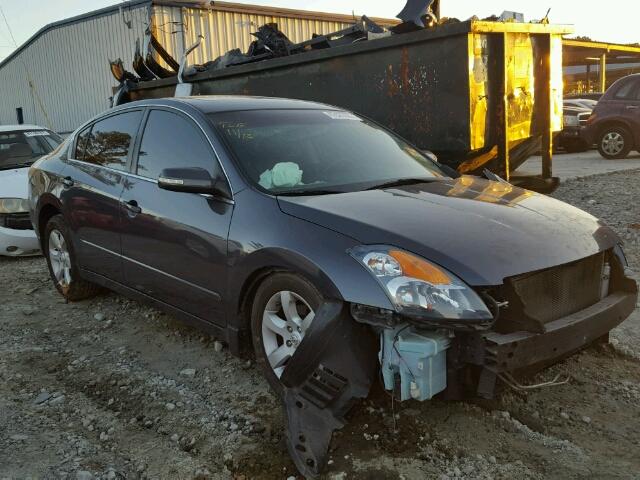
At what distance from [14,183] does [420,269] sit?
603 cm

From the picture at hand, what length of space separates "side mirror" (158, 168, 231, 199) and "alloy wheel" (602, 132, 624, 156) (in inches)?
457

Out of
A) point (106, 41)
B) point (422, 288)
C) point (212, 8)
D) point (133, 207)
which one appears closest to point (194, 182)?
point (133, 207)

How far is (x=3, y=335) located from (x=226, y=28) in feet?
50.3

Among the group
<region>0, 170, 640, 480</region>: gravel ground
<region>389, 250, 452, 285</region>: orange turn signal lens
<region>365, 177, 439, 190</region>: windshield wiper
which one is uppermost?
A: <region>365, 177, 439, 190</region>: windshield wiper

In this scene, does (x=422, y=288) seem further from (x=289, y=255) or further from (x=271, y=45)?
(x=271, y=45)

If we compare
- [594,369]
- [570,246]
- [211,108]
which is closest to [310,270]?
[570,246]

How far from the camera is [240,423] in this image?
300 cm

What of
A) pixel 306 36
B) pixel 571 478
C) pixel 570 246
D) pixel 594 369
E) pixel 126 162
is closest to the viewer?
pixel 571 478

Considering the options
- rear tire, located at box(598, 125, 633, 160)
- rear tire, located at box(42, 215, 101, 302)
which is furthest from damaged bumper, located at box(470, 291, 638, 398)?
rear tire, located at box(598, 125, 633, 160)

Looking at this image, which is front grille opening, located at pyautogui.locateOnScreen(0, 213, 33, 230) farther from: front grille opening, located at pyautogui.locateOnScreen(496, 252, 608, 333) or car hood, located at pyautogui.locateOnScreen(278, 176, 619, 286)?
front grille opening, located at pyautogui.locateOnScreen(496, 252, 608, 333)

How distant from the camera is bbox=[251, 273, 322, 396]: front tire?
2857 millimetres

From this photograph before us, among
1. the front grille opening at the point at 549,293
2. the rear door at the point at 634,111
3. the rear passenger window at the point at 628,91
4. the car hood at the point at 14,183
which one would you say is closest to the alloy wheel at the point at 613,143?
the rear door at the point at 634,111

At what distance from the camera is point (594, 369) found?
Answer: 3400 millimetres

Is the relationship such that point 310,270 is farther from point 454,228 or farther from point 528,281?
point 528,281
